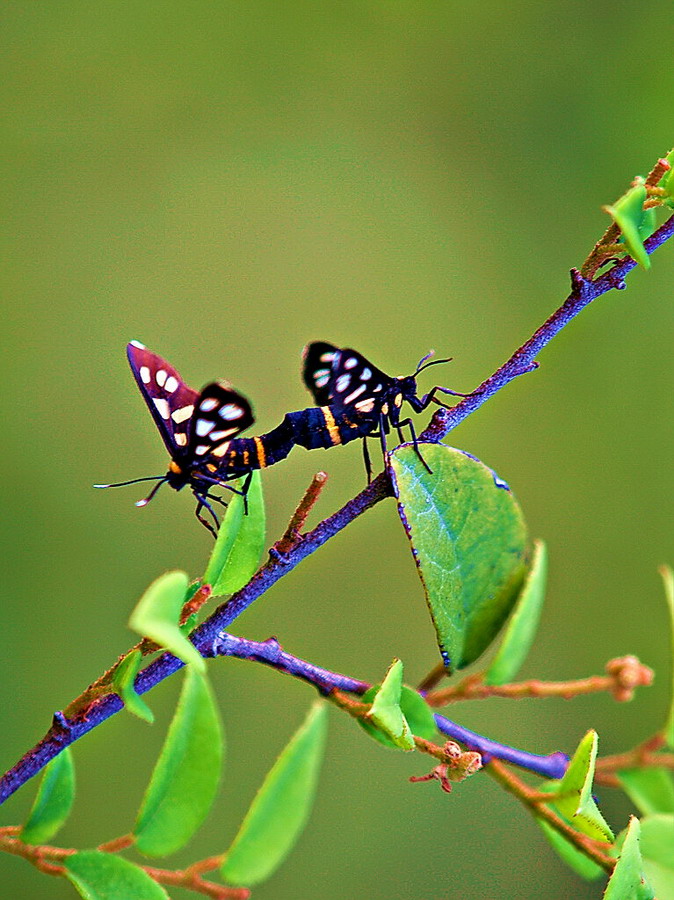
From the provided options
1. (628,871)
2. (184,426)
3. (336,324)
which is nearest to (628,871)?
(628,871)

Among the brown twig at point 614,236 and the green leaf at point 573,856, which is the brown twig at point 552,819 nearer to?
the green leaf at point 573,856

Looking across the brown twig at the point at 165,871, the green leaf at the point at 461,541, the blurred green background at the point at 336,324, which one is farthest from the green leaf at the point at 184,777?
the blurred green background at the point at 336,324

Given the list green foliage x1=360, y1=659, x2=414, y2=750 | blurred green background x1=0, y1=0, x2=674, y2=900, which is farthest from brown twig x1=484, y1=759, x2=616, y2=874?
blurred green background x1=0, y1=0, x2=674, y2=900

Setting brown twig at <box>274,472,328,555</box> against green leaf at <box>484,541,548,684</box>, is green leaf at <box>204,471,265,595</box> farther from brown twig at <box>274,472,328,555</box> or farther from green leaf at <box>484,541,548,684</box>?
green leaf at <box>484,541,548,684</box>

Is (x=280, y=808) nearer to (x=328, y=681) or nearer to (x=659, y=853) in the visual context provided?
(x=328, y=681)

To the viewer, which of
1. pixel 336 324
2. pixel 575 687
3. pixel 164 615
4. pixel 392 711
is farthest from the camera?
pixel 336 324

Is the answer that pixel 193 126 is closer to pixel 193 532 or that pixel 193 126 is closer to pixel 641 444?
pixel 193 532

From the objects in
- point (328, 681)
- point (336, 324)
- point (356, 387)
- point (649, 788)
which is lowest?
point (649, 788)
